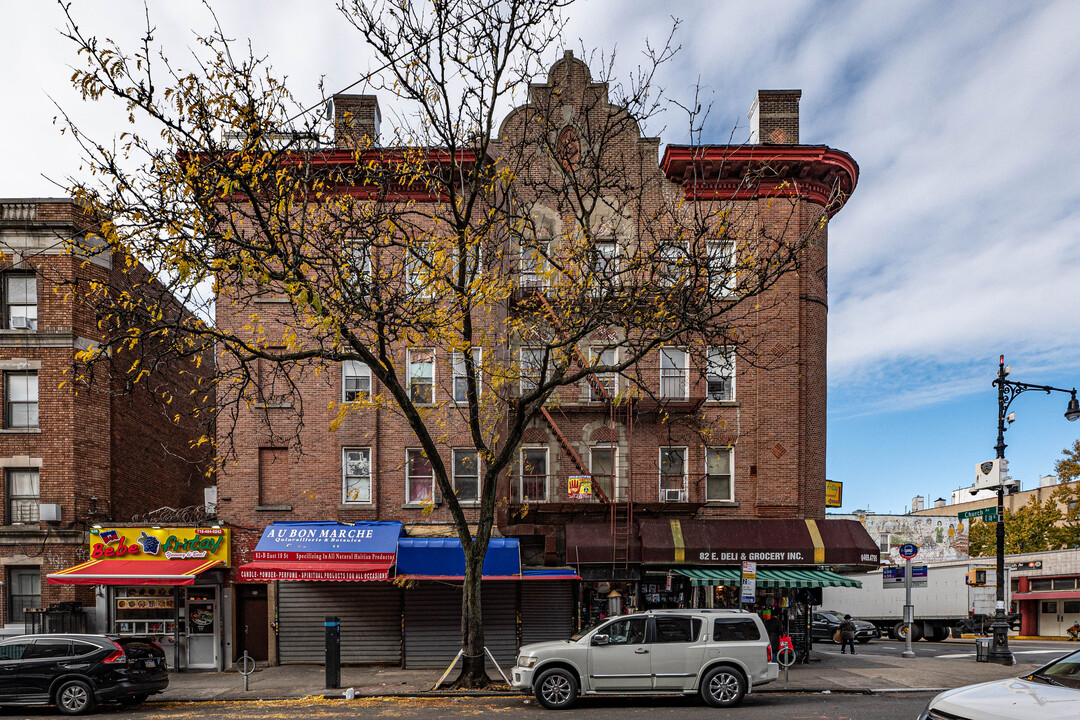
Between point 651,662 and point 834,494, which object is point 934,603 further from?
point 651,662

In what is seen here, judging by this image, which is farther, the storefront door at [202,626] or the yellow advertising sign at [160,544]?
the storefront door at [202,626]

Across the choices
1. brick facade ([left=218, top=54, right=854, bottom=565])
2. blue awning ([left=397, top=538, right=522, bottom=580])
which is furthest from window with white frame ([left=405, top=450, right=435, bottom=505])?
blue awning ([left=397, top=538, right=522, bottom=580])

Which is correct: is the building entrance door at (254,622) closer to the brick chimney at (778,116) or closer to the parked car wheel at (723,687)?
the parked car wheel at (723,687)

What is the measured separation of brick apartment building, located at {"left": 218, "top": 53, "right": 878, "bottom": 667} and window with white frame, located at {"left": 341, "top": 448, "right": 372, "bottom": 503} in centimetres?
4

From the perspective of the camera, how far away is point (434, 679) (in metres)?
17.3

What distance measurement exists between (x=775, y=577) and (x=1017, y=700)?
14.3 metres

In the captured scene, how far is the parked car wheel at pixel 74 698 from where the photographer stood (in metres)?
14.1

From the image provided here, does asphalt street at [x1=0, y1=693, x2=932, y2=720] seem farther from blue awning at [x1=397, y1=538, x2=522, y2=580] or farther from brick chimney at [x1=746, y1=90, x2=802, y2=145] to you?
brick chimney at [x1=746, y1=90, x2=802, y2=145]

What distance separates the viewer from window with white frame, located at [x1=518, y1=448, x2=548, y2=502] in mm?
22016

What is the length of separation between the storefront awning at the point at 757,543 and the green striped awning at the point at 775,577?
0.24m

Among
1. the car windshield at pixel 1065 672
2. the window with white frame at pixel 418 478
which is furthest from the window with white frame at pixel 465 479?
the car windshield at pixel 1065 672

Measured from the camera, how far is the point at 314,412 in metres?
22.2

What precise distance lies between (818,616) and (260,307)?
24.2 meters

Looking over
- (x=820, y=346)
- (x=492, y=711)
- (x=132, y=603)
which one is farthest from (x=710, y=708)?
(x=132, y=603)
